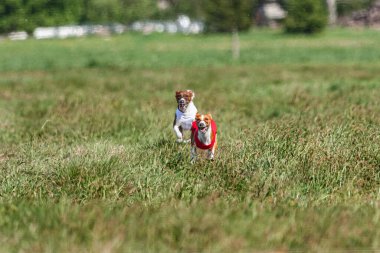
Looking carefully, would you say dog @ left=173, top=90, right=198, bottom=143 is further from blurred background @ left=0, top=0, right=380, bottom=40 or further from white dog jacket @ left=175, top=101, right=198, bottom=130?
blurred background @ left=0, top=0, right=380, bottom=40

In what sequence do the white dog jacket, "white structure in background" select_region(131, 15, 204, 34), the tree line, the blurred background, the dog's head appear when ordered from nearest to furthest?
the dog's head → the white dog jacket → the tree line → the blurred background → "white structure in background" select_region(131, 15, 204, 34)

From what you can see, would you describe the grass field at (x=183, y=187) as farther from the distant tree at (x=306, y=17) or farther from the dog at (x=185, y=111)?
the distant tree at (x=306, y=17)

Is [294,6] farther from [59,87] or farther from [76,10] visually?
[59,87]

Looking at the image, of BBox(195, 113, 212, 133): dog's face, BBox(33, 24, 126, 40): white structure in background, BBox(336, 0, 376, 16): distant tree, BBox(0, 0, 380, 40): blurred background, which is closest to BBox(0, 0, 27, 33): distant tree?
BBox(0, 0, 380, 40): blurred background

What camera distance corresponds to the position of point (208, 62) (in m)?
28.7

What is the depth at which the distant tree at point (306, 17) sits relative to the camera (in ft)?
195

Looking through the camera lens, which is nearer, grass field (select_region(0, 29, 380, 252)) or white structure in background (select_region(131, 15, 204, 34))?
grass field (select_region(0, 29, 380, 252))

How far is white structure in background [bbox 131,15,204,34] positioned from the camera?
7769 cm

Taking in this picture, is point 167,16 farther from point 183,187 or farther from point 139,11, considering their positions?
point 183,187

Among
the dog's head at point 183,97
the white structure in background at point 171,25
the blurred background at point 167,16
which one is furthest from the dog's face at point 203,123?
the white structure in background at point 171,25

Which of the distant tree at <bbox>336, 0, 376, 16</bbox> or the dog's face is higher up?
the dog's face

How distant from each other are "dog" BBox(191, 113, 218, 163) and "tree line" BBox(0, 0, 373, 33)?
62.6 ft

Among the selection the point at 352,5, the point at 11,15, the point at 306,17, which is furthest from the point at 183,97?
the point at 352,5

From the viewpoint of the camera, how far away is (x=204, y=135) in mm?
5375
